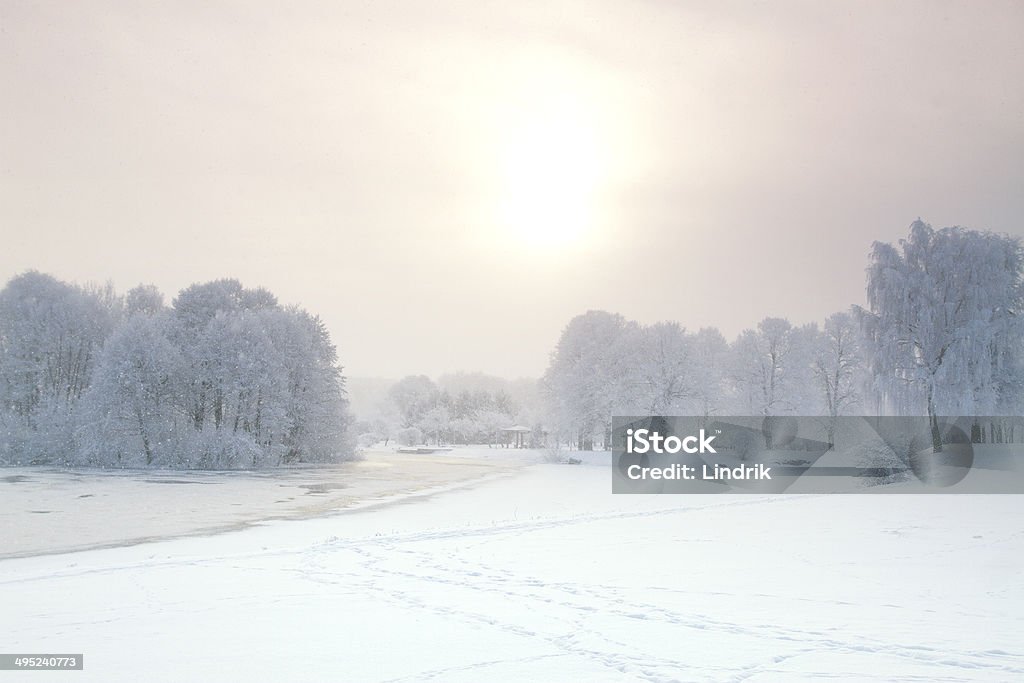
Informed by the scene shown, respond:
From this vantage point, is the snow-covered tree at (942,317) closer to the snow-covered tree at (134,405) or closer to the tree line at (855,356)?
the tree line at (855,356)

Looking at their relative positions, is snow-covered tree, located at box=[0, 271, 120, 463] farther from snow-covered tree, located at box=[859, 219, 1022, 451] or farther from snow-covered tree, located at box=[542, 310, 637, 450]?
snow-covered tree, located at box=[859, 219, 1022, 451]

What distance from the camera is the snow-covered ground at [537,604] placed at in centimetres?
681

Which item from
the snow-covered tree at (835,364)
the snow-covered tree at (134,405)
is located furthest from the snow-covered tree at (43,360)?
the snow-covered tree at (835,364)

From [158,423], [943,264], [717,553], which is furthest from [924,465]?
[158,423]

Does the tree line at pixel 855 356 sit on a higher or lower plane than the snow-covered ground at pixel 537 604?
higher

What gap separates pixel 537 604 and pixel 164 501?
66.0ft

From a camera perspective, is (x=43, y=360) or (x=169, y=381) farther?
(x=43, y=360)

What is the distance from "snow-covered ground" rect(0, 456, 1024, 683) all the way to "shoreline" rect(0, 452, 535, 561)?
6.24 feet

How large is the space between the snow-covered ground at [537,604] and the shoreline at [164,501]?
1.90 m

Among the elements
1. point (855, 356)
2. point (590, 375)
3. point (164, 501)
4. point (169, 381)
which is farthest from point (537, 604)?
point (855, 356)

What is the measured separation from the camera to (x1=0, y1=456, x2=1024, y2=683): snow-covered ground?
22.4 feet

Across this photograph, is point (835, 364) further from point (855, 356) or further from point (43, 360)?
point (43, 360)

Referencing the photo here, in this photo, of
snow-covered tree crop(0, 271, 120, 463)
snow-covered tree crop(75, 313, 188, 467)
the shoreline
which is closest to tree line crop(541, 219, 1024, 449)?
the shoreline

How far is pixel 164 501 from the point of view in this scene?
84.0 feet
